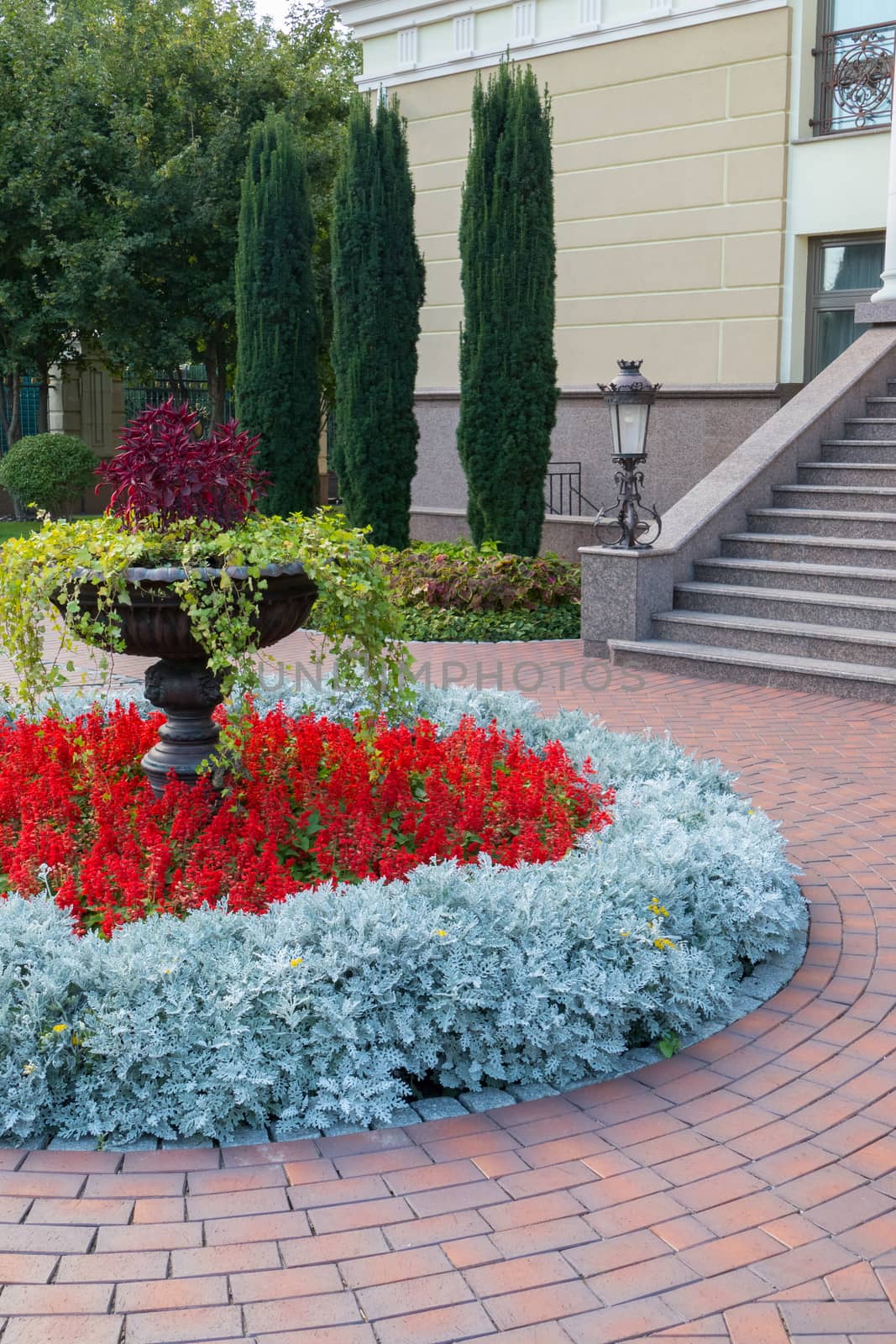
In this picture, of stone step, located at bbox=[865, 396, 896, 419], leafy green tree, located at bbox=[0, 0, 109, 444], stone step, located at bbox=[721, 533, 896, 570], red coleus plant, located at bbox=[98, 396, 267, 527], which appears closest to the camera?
red coleus plant, located at bbox=[98, 396, 267, 527]

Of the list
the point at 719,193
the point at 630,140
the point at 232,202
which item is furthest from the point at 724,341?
the point at 232,202

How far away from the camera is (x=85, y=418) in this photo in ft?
91.2

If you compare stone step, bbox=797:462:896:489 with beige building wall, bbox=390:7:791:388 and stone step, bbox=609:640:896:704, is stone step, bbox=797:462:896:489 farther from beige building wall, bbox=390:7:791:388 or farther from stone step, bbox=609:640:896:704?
beige building wall, bbox=390:7:791:388

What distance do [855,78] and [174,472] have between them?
11.4 metres

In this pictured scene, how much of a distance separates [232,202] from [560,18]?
8.65 meters

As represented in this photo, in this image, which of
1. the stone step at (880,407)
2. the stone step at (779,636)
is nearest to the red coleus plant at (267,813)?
the stone step at (779,636)

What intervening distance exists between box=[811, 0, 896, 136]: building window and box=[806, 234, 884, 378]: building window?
1.16m

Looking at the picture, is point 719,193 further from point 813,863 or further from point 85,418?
point 85,418

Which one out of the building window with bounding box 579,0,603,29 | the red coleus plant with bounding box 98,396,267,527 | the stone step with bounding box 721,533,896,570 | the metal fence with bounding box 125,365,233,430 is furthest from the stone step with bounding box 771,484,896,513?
the metal fence with bounding box 125,365,233,430

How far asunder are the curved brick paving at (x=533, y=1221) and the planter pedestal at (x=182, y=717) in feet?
6.60

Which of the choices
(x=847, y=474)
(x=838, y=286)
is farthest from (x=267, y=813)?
(x=838, y=286)

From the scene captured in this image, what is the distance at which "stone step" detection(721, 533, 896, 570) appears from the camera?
33.1 feet

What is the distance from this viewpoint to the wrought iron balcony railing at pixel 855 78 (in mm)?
13117

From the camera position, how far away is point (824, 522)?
423 inches
